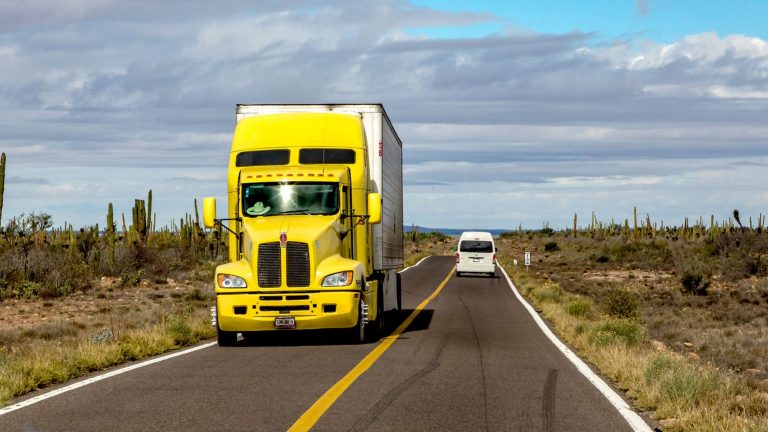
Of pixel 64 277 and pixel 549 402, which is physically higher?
pixel 64 277

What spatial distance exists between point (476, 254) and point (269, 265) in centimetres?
3133

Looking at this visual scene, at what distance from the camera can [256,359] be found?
43.7 feet

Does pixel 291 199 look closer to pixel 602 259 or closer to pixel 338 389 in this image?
pixel 338 389

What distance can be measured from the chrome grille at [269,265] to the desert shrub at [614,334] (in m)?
5.09

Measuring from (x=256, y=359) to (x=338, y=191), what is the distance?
3696mm

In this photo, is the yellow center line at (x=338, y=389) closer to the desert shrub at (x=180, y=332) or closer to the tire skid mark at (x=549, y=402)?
the tire skid mark at (x=549, y=402)

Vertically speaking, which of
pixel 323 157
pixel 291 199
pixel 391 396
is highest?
pixel 323 157

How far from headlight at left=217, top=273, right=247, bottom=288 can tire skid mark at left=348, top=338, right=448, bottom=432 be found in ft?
10.5

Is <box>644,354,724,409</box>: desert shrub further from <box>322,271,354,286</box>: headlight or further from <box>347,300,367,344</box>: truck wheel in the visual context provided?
<box>347,300,367,344</box>: truck wheel

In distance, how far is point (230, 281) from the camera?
14867 mm

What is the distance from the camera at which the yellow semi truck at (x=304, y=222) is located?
48.5ft

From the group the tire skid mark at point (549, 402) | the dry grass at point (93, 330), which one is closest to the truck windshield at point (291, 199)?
the dry grass at point (93, 330)

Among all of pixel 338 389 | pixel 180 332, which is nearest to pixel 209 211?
pixel 180 332

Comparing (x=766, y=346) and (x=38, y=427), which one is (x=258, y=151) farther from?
(x=766, y=346)
